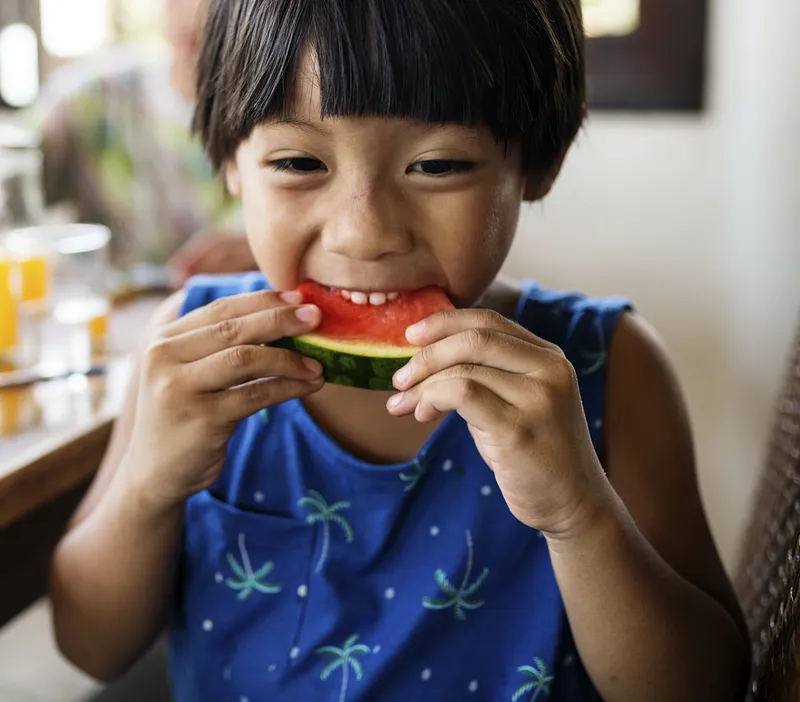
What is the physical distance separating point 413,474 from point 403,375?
0.82ft

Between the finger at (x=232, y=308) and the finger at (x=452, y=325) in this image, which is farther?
the finger at (x=232, y=308)

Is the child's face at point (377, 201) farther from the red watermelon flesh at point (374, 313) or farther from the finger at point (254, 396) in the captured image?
the finger at point (254, 396)

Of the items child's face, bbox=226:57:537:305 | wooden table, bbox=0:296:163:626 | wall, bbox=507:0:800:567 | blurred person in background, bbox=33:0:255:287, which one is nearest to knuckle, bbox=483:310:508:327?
child's face, bbox=226:57:537:305

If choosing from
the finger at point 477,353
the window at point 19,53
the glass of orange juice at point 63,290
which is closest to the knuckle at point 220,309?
the finger at point 477,353

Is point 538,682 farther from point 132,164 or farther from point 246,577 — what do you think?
→ point 132,164

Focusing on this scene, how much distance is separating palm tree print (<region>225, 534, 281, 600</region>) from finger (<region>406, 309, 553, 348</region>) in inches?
15.3

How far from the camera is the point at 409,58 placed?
86 cm

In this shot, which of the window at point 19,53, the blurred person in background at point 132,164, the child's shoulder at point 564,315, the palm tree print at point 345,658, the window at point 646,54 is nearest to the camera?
the palm tree print at point 345,658

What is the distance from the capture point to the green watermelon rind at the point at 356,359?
94 centimetres

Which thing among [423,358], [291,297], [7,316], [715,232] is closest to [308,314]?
[291,297]

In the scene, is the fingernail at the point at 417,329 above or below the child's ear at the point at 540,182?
below

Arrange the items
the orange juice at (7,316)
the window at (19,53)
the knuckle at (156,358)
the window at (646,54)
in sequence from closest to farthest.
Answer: the knuckle at (156,358) < the orange juice at (7,316) < the window at (646,54) < the window at (19,53)

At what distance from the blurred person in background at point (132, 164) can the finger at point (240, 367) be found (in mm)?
1303

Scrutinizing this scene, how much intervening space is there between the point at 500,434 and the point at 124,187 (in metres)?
1.67
